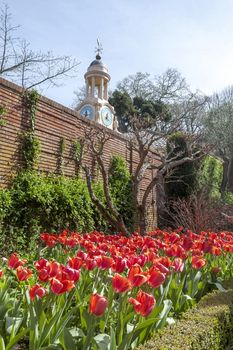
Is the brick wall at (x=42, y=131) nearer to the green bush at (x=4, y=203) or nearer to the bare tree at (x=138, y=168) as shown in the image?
the green bush at (x=4, y=203)

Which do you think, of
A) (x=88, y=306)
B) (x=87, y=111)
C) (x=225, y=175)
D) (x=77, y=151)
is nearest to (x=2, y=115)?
(x=77, y=151)

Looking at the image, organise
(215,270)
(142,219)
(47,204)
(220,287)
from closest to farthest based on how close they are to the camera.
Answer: (220,287)
(215,270)
(47,204)
(142,219)

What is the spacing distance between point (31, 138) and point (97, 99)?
14221 millimetres

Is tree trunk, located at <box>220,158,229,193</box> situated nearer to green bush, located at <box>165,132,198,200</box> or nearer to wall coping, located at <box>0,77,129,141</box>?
green bush, located at <box>165,132,198,200</box>

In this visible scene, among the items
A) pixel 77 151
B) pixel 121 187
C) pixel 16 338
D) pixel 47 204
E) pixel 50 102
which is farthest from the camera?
pixel 121 187

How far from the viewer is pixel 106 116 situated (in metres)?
22.1

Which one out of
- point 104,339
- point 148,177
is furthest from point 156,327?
point 148,177

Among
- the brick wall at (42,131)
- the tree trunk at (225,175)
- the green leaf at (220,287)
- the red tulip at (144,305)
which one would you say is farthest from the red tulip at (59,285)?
the tree trunk at (225,175)

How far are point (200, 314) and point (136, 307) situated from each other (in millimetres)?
1138

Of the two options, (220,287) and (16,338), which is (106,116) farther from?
(16,338)

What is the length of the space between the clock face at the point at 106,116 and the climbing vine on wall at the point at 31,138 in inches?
558

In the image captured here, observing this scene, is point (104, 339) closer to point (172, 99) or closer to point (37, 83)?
point (37, 83)

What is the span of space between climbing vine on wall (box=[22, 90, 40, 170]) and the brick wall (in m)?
0.11

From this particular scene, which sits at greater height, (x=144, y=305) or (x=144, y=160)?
(x=144, y=160)
